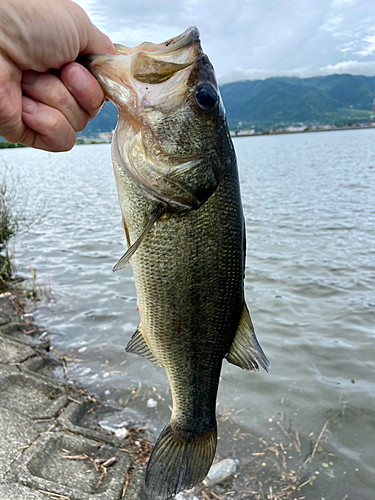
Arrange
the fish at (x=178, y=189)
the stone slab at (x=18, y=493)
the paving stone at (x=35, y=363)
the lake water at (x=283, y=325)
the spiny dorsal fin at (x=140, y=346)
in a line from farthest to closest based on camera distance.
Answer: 1. the paving stone at (x=35, y=363)
2. the lake water at (x=283, y=325)
3. the stone slab at (x=18, y=493)
4. the spiny dorsal fin at (x=140, y=346)
5. the fish at (x=178, y=189)

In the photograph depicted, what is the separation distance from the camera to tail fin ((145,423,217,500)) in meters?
2.29

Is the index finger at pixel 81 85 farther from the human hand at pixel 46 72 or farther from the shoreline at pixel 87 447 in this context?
the shoreline at pixel 87 447

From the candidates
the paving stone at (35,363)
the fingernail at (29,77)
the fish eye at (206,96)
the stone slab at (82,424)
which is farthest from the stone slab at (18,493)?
the fish eye at (206,96)

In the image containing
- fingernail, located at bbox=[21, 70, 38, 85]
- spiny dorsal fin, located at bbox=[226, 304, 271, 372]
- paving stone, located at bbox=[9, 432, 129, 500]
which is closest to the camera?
fingernail, located at bbox=[21, 70, 38, 85]

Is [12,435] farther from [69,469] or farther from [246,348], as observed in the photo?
[246,348]

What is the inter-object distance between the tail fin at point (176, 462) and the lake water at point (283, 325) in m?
2.20

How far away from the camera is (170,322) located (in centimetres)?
212

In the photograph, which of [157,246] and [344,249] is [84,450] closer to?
[157,246]

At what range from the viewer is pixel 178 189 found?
1.90 m

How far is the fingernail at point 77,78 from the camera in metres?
1.69

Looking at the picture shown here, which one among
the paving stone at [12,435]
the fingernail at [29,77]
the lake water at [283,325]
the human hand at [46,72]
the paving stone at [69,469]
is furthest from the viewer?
the lake water at [283,325]

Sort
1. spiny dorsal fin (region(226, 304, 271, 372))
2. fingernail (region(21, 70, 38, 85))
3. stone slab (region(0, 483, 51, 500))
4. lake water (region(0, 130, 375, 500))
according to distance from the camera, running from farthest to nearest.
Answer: lake water (region(0, 130, 375, 500)) → stone slab (region(0, 483, 51, 500)) → spiny dorsal fin (region(226, 304, 271, 372)) → fingernail (region(21, 70, 38, 85))

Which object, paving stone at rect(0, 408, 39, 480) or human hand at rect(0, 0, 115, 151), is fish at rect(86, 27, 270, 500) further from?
paving stone at rect(0, 408, 39, 480)

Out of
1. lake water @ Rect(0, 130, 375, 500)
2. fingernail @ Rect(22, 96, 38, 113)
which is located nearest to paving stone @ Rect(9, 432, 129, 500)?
lake water @ Rect(0, 130, 375, 500)
